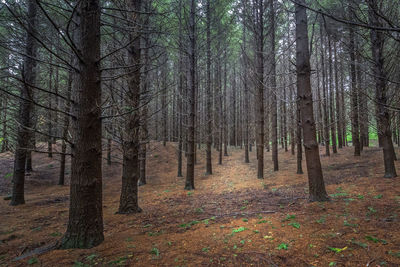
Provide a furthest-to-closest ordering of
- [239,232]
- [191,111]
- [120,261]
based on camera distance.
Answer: [191,111], [239,232], [120,261]

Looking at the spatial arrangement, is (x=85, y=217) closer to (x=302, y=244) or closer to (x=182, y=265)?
(x=182, y=265)

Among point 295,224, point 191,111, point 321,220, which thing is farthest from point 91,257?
point 191,111

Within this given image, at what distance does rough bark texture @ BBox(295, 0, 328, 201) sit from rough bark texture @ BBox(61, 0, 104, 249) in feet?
16.4

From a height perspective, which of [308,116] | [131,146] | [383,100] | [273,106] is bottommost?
[131,146]

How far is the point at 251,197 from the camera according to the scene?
6.84 metres

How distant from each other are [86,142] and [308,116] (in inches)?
209

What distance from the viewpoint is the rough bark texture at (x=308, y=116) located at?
17.5 ft

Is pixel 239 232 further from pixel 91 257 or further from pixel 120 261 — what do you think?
pixel 91 257

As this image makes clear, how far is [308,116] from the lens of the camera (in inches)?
213

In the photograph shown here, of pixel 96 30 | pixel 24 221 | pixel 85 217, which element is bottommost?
pixel 24 221

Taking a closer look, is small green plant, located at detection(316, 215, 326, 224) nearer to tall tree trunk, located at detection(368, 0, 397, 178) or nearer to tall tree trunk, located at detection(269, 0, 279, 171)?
tall tree trunk, located at detection(368, 0, 397, 178)

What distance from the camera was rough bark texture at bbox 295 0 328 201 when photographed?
5.32m

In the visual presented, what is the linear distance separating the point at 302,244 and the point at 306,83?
161 inches

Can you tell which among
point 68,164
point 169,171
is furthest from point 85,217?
point 68,164
